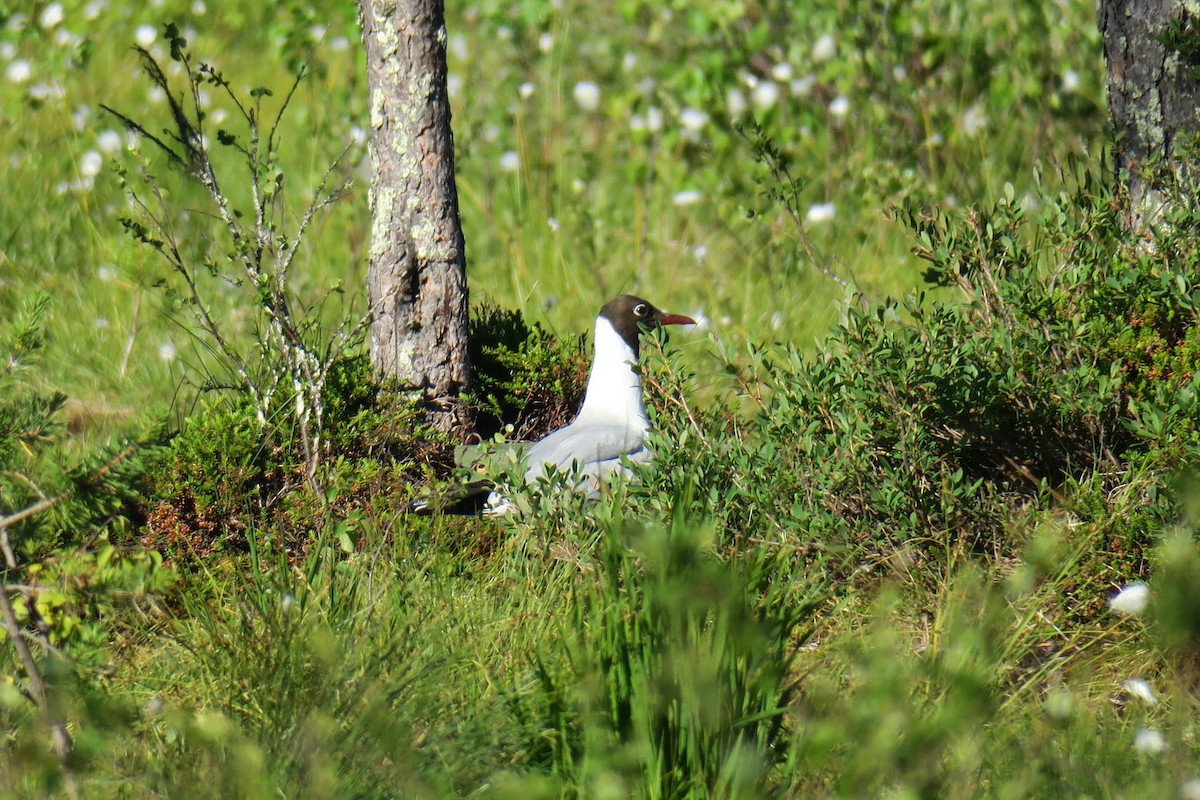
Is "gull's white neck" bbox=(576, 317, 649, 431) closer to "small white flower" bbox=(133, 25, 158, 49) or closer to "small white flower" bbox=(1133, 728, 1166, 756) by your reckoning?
"small white flower" bbox=(1133, 728, 1166, 756)

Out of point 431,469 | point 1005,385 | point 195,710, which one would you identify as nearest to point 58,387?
point 431,469

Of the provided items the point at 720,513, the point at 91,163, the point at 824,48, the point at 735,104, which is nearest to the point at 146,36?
the point at 91,163

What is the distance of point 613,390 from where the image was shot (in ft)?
13.6

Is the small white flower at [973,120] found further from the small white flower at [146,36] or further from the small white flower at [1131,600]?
the small white flower at [146,36]

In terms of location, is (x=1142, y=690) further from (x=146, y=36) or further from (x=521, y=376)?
(x=146, y=36)

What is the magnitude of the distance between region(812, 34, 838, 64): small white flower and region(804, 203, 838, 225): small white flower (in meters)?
0.73

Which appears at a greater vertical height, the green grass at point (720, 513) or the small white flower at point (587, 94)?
the small white flower at point (587, 94)

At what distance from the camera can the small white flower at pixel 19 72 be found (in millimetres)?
6586

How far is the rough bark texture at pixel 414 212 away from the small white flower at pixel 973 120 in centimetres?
315

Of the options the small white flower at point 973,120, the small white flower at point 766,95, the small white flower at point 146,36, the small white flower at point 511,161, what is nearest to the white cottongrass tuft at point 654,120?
the small white flower at point 766,95

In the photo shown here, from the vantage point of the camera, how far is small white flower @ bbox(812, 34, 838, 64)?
241 inches

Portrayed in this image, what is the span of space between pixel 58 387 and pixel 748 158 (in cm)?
342

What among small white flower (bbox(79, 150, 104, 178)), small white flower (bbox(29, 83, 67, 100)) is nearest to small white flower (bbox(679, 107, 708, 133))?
small white flower (bbox(79, 150, 104, 178))

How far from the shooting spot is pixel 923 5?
6.22 m
